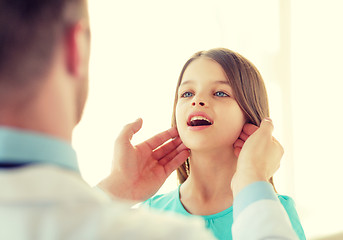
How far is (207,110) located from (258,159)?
0.35 m

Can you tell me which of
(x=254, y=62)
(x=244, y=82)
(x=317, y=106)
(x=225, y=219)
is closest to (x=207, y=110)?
(x=244, y=82)

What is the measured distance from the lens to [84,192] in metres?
0.44

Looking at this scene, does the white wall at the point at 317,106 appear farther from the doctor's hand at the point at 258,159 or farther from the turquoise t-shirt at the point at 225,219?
the doctor's hand at the point at 258,159

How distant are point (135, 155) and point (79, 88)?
75 centimetres

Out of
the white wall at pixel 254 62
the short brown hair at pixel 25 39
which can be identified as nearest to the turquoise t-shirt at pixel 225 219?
the white wall at pixel 254 62

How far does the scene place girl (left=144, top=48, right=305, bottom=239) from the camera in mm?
1235

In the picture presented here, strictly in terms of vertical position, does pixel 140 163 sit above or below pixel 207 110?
below

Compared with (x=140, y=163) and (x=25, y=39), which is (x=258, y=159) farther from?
(x=25, y=39)

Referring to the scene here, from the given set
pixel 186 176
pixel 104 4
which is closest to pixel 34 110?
pixel 186 176

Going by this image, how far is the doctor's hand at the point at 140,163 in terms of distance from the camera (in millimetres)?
1167

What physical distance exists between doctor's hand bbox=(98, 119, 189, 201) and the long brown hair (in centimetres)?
25

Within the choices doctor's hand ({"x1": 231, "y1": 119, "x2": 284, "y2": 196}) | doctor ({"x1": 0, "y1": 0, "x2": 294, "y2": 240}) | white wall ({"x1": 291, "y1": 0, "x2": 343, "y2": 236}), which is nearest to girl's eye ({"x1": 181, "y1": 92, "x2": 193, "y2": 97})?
doctor's hand ({"x1": 231, "y1": 119, "x2": 284, "y2": 196})

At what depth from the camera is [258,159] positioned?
2.98 ft

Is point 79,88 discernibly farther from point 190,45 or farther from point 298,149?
point 298,149
